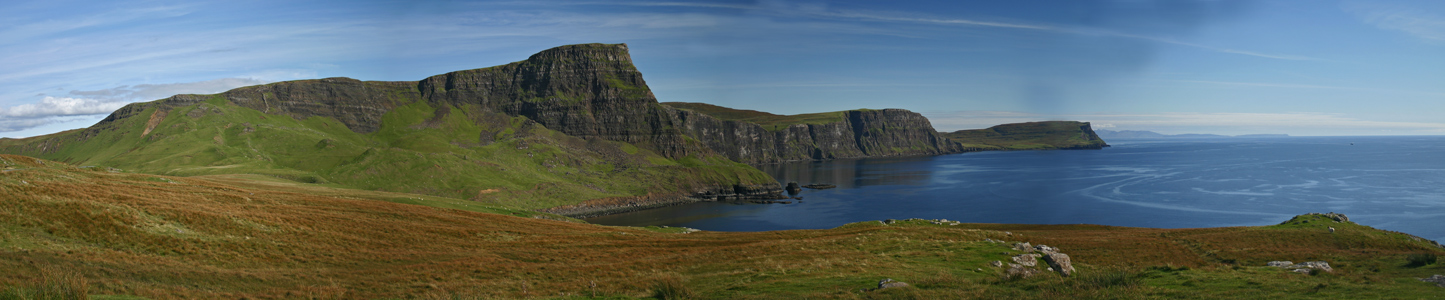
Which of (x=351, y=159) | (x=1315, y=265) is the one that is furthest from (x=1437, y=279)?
(x=351, y=159)

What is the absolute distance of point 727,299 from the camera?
2114 centimetres

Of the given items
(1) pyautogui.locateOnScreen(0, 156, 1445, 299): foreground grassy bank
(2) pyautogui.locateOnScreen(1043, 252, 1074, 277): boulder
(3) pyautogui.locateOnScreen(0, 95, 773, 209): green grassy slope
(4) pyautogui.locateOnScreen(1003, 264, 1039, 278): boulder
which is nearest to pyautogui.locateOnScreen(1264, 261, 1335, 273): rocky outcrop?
(1) pyautogui.locateOnScreen(0, 156, 1445, 299): foreground grassy bank

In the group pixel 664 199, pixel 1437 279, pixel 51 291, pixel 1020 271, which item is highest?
pixel 51 291

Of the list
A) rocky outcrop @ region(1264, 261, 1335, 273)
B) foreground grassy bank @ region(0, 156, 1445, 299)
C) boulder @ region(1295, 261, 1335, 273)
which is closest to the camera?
foreground grassy bank @ region(0, 156, 1445, 299)

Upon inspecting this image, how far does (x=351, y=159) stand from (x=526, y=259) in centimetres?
14919

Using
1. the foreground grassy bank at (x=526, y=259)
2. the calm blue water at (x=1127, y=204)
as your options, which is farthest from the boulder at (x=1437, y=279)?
the calm blue water at (x=1127, y=204)

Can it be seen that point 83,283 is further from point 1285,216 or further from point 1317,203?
point 1317,203

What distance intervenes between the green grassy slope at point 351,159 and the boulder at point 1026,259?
121724 millimetres

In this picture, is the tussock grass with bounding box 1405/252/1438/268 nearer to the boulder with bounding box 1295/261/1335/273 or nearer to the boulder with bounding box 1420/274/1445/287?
the boulder with bounding box 1295/261/1335/273

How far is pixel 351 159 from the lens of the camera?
513 feet

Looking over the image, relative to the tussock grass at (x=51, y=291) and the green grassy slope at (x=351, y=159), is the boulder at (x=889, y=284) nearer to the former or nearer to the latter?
the tussock grass at (x=51, y=291)

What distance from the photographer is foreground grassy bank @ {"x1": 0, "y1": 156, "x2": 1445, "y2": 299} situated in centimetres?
2106

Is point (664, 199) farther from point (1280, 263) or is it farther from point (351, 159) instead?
point (1280, 263)

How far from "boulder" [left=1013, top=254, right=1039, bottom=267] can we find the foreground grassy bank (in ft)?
6.30
